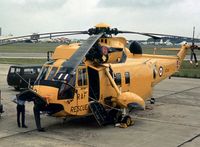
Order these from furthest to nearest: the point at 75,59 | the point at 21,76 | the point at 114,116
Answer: the point at 21,76 → the point at 114,116 → the point at 75,59

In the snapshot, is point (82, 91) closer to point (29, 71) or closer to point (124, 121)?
point (124, 121)

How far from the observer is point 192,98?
69.7 ft

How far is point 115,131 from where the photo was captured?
12.8 metres

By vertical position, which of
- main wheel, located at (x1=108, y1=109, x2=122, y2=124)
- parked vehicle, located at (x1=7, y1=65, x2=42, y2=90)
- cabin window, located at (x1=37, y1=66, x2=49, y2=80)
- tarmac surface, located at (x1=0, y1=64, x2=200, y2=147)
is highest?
cabin window, located at (x1=37, y1=66, x2=49, y2=80)

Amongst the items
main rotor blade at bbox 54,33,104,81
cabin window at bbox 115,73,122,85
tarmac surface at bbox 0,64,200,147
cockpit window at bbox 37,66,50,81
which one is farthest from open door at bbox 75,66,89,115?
cabin window at bbox 115,73,122,85

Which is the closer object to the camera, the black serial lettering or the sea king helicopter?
the sea king helicopter

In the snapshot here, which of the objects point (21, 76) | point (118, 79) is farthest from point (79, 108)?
point (21, 76)

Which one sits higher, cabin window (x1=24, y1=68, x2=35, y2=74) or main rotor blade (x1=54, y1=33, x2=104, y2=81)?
main rotor blade (x1=54, y1=33, x2=104, y2=81)

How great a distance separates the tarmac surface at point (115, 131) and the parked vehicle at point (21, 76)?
463 cm

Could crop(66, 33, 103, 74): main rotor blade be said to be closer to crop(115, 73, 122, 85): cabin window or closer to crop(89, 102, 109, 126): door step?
crop(89, 102, 109, 126): door step

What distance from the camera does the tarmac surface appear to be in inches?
443

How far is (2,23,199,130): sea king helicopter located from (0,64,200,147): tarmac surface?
598 millimetres

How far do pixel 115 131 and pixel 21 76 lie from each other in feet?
38.5

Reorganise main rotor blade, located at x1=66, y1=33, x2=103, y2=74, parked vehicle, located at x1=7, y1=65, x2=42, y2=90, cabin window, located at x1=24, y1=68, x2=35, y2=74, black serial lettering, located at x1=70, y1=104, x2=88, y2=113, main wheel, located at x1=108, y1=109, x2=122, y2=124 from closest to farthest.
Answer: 1. main rotor blade, located at x1=66, y1=33, x2=103, y2=74
2. black serial lettering, located at x1=70, y1=104, x2=88, y2=113
3. main wheel, located at x1=108, y1=109, x2=122, y2=124
4. parked vehicle, located at x1=7, y1=65, x2=42, y2=90
5. cabin window, located at x1=24, y1=68, x2=35, y2=74
